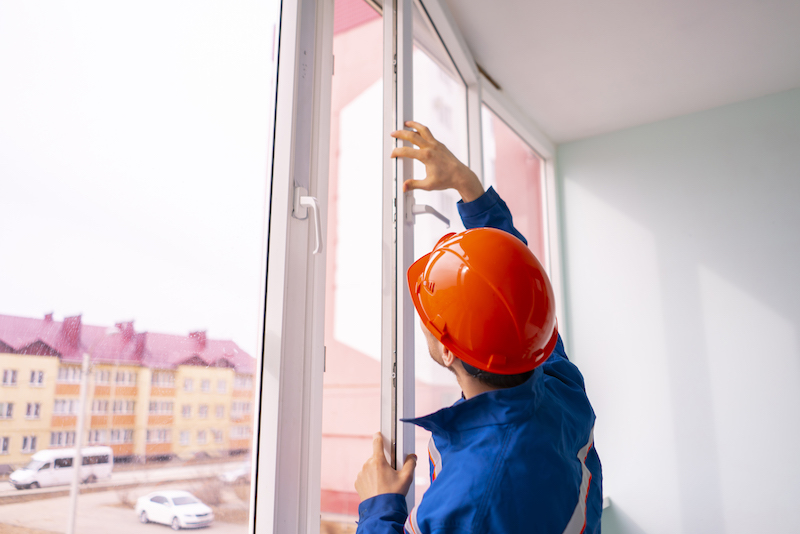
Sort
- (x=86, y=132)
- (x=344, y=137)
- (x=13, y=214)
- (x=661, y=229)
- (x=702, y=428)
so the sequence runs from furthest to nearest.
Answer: (x=661, y=229) → (x=702, y=428) → (x=344, y=137) → (x=86, y=132) → (x=13, y=214)

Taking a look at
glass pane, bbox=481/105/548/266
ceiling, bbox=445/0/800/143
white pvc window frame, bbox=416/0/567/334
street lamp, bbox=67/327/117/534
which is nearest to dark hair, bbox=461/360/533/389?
street lamp, bbox=67/327/117/534

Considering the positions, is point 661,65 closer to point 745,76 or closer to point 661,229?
point 745,76

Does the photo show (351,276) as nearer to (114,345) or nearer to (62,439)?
(114,345)

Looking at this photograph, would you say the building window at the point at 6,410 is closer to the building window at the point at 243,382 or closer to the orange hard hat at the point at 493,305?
the building window at the point at 243,382

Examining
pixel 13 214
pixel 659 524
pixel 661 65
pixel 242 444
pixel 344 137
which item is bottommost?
pixel 659 524

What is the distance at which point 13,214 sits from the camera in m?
0.84

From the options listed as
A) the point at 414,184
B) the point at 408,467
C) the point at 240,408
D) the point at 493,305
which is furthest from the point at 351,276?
the point at 493,305

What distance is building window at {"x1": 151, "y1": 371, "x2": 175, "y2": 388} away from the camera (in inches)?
41.3

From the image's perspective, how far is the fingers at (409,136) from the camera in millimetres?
1319

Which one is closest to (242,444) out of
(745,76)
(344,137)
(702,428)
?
(344,137)

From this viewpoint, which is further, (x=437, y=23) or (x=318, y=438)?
(x=437, y=23)

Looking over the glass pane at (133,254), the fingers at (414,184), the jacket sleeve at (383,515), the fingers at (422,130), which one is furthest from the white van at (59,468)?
the fingers at (422,130)

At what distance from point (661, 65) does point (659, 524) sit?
8.06 ft

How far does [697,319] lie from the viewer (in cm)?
306
